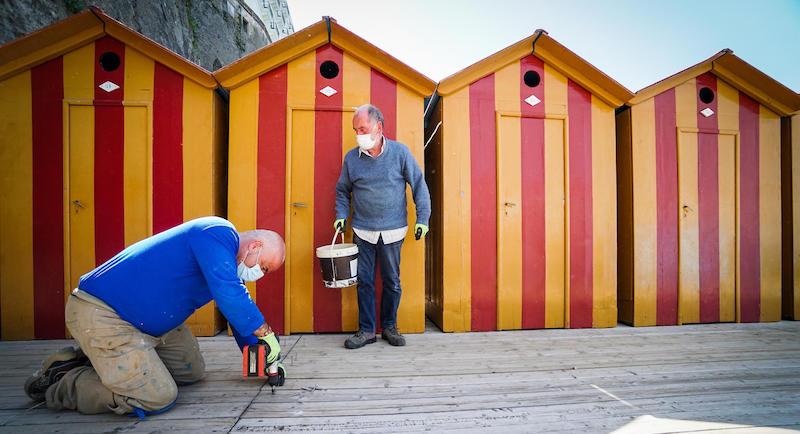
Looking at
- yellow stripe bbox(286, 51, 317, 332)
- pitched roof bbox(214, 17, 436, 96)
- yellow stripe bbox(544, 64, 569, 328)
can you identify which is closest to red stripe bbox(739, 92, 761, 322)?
yellow stripe bbox(544, 64, 569, 328)

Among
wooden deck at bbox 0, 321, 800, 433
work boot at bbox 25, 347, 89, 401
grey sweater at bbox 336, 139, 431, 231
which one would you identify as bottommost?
wooden deck at bbox 0, 321, 800, 433

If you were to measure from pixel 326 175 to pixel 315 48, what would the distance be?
4.28 ft

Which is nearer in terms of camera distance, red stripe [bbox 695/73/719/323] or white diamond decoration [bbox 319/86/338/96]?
white diamond decoration [bbox 319/86/338/96]

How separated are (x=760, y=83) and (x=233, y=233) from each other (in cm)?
563

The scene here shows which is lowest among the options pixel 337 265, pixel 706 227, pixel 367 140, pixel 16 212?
pixel 337 265

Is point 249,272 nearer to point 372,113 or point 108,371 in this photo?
point 108,371

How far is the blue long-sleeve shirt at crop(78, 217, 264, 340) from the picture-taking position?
187 centimetres

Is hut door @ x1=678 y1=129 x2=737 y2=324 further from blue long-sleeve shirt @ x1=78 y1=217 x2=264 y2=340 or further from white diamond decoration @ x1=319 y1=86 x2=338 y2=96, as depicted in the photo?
blue long-sleeve shirt @ x1=78 y1=217 x2=264 y2=340

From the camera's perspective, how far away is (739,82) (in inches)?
154

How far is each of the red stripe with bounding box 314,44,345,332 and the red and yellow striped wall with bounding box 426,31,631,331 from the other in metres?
1.08

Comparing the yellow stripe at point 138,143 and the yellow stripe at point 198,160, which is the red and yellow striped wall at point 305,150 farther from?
the yellow stripe at point 138,143

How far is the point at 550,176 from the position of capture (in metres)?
3.71

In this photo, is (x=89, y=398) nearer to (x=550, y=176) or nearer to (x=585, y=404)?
(x=585, y=404)

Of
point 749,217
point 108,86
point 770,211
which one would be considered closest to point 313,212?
point 108,86
